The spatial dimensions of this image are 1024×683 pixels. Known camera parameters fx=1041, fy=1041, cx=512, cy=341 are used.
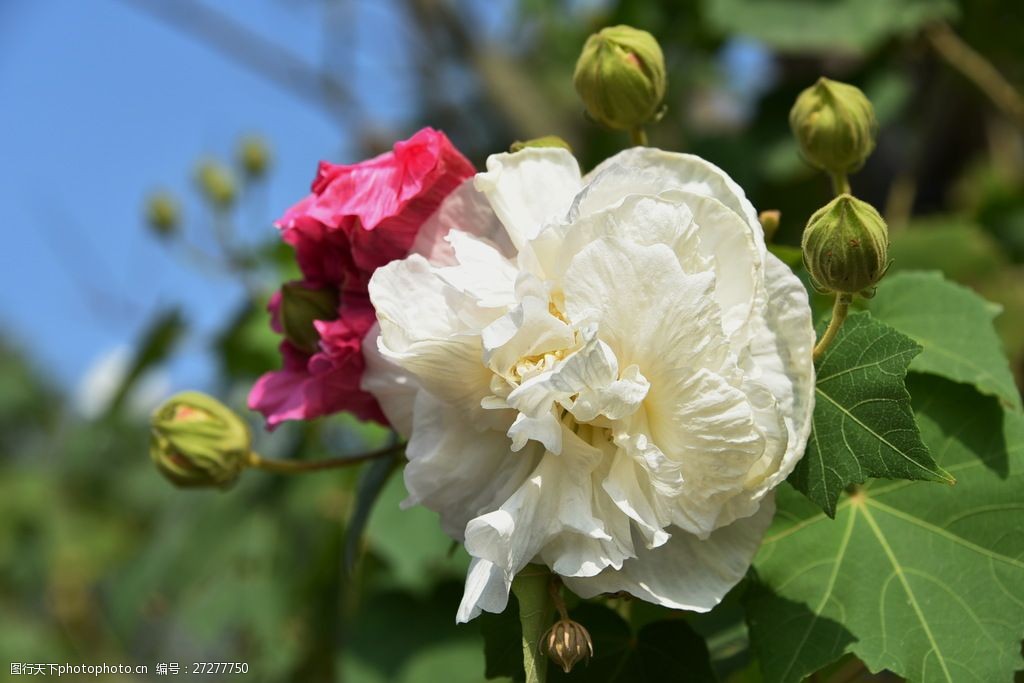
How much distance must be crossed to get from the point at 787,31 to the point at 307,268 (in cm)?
109

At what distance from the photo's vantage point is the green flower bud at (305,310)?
2.78 feet

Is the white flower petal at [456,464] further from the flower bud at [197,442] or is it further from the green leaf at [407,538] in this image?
the green leaf at [407,538]

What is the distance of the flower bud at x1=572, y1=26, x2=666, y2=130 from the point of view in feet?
2.74

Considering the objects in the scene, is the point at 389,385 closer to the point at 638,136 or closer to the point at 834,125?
the point at 638,136

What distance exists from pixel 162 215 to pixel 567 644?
5.17ft

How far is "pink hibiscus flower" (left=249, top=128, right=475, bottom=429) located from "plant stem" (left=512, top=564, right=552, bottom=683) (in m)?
0.21

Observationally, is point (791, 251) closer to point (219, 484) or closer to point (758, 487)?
point (758, 487)

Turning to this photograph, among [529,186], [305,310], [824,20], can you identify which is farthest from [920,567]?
[824,20]

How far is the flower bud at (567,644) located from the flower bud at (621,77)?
1.36ft

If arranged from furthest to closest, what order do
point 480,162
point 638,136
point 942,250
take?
point 480,162, point 942,250, point 638,136

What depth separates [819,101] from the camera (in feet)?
2.84

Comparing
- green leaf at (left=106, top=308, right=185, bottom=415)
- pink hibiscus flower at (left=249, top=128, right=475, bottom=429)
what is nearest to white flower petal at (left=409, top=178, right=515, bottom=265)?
pink hibiscus flower at (left=249, top=128, right=475, bottom=429)

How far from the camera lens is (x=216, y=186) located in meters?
1.92

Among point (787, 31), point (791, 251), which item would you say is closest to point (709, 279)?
point (791, 251)
